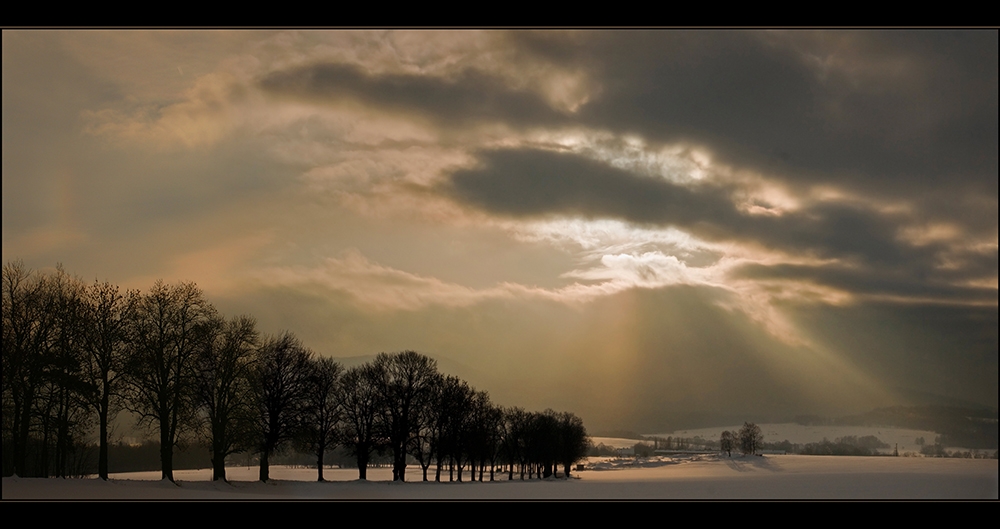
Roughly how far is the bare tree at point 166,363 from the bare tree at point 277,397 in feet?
27.2

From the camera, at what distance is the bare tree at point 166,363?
186 feet

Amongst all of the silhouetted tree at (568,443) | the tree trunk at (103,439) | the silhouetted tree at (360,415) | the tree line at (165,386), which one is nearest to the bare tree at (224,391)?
the tree line at (165,386)

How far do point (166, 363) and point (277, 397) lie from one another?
44.6 ft

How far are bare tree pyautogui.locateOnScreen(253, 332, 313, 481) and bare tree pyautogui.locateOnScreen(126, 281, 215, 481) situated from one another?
8.30 meters

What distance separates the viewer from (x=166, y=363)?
58781mm

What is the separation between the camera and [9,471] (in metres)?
48.8

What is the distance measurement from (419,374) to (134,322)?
41.8 metres

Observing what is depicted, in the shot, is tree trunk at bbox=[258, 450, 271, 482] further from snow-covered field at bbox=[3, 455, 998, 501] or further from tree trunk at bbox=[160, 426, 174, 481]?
tree trunk at bbox=[160, 426, 174, 481]

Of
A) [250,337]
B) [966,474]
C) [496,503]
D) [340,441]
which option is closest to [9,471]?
[250,337]

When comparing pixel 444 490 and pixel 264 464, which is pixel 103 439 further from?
pixel 444 490

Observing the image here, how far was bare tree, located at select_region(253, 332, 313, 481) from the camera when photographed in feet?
221

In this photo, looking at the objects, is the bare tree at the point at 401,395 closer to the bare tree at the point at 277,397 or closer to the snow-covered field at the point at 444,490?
the snow-covered field at the point at 444,490

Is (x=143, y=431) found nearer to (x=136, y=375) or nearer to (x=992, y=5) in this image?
(x=136, y=375)

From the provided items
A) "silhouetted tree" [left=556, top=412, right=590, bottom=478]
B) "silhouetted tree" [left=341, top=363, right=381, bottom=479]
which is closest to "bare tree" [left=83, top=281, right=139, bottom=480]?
"silhouetted tree" [left=341, top=363, right=381, bottom=479]
